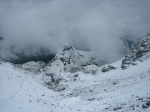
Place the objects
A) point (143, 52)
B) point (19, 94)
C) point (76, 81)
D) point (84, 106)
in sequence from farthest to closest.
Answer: point (143, 52) < point (76, 81) < point (19, 94) < point (84, 106)

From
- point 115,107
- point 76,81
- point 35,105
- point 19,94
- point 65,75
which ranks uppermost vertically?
point 65,75

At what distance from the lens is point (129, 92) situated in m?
40.6

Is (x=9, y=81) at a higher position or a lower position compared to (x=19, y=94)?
higher

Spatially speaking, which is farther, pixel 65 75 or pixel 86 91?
pixel 65 75

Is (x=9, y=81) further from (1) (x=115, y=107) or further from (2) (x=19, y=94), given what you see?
(1) (x=115, y=107)

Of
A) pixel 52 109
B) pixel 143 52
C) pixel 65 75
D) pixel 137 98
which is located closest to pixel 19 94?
pixel 52 109

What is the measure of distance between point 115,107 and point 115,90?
12.6 metres

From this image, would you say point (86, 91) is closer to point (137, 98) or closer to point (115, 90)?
point (115, 90)

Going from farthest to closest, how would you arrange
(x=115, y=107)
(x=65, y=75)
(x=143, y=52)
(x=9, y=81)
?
(x=65, y=75) → (x=143, y=52) → (x=9, y=81) → (x=115, y=107)

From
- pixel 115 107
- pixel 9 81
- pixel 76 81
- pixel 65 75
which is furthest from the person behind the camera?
pixel 65 75

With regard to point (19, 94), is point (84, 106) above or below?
below

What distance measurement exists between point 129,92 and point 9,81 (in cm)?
2980

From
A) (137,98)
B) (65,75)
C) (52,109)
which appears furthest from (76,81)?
(137,98)

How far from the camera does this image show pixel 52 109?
4034 centimetres
